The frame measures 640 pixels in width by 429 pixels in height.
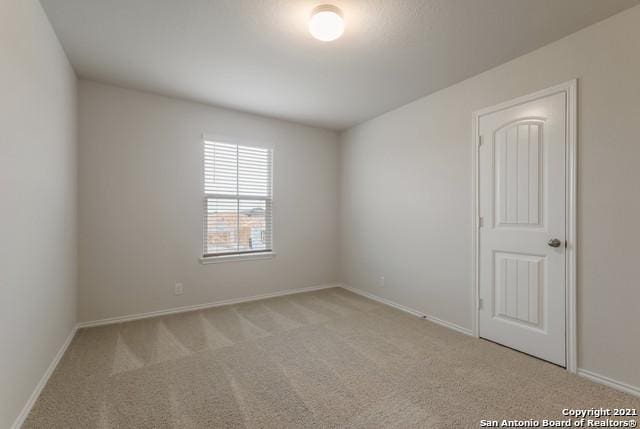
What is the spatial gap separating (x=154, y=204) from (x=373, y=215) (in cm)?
280

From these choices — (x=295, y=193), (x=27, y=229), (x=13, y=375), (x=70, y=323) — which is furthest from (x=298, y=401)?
(x=295, y=193)

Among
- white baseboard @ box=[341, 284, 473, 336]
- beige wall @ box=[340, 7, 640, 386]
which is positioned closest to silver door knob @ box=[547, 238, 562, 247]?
beige wall @ box=[340, 7, 640, 386]

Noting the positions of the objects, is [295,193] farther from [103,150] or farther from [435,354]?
[435,354]

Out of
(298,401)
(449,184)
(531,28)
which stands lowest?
(298,401)

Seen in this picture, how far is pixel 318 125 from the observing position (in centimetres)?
443

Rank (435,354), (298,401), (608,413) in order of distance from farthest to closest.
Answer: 1. (435,354)
2. (298,401)
3. (608,413)

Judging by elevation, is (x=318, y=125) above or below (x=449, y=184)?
above

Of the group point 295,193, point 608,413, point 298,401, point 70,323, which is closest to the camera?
point 608,413

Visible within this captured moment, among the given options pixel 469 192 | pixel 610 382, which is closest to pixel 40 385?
pixel 469 192

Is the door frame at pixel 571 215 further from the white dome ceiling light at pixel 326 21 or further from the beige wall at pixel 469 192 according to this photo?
the white dome ceiling light at pixel 326 21

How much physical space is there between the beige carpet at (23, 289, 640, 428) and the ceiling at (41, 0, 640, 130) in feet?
8.40

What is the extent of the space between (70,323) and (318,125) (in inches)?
149

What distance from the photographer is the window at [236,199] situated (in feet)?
12.1

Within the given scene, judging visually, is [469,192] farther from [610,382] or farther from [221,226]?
[221,226]
